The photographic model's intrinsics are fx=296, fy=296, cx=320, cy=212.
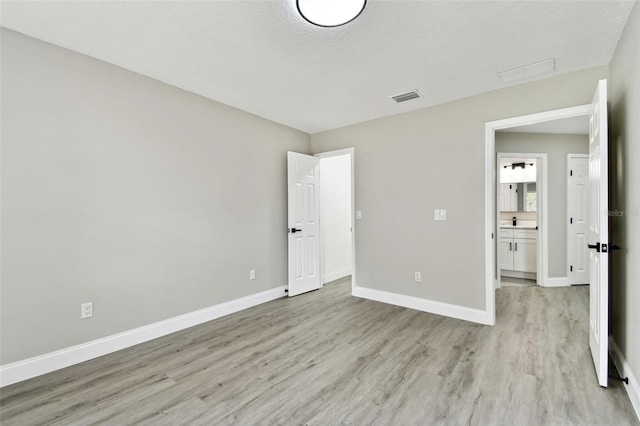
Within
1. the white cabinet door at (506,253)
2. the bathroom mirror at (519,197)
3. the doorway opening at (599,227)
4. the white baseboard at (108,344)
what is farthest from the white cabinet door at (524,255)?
the white baseboard at (108,344)

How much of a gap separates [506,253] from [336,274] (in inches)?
124

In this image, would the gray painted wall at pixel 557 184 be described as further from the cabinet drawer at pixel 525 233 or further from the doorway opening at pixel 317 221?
the doorway opening at pixel 317 221

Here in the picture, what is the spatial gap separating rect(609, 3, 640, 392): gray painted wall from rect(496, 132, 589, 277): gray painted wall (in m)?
2.52

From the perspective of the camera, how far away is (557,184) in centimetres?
472

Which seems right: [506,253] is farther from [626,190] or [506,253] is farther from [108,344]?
[108,344]

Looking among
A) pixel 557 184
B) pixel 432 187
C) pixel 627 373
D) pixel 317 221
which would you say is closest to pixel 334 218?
pixel 317 221

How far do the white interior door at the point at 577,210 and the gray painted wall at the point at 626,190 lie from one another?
2662 millimetres

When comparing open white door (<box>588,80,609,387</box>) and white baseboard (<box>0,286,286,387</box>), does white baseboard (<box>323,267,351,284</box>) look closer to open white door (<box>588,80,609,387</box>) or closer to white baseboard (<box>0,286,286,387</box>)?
white baseboard (<box>0,286,286,387</box>)

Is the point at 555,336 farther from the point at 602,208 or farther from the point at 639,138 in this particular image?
the point at 639,138

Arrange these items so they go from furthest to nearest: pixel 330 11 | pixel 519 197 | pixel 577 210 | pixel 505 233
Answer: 1. pixel 519 197
2. pixel 505 233
3. pixel 577 210
4. pixel 330 11

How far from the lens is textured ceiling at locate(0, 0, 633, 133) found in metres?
1.89

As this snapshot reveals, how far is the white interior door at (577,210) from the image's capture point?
184 inches

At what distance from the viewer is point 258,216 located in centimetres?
396

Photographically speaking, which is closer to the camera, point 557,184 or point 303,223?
point 303,223
